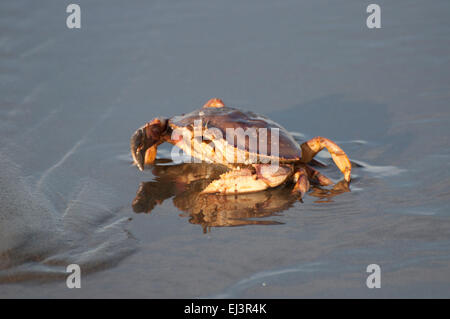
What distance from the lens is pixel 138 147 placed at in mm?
5457

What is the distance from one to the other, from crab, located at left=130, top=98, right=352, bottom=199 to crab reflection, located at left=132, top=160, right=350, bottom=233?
8cm

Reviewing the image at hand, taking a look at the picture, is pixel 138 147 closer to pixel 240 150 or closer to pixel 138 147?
pixel 138 147

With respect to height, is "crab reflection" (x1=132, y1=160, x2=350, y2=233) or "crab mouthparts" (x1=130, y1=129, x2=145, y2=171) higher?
"crab mouthparts" (x1=130, y1=129, x2=145, y2=171)

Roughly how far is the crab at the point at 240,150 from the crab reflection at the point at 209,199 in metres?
0.08

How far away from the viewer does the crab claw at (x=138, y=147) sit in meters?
5.39

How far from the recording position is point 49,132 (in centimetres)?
638

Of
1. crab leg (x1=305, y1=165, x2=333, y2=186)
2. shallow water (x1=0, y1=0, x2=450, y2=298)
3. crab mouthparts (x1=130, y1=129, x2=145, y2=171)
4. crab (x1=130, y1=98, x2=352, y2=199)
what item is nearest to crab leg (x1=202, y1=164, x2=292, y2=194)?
crab (x1=130, y1=98, x2=352, y2=199)

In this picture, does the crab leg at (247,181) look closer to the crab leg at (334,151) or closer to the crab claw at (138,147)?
the crab leg at (334,151)

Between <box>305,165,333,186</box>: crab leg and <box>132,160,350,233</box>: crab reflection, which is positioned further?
<box>305,165,333,186</box>: crab leg

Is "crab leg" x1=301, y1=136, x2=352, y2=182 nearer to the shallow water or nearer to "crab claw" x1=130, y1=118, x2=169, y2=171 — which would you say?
the shallow water

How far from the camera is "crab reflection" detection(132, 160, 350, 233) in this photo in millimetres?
5012

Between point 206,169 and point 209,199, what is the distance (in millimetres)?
599

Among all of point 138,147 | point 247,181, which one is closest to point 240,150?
point 247,181
